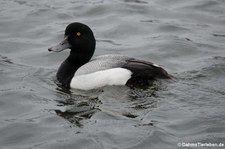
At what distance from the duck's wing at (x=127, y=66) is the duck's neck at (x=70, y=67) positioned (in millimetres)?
159

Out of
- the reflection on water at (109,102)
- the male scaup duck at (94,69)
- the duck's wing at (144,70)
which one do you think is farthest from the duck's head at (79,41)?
the duck's wing at (144,70)

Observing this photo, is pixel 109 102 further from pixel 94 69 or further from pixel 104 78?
pixel 94 69

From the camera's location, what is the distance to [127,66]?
10445 mm

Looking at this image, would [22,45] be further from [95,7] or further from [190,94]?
[190,94]

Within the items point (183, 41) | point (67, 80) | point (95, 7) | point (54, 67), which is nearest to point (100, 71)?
point (67, 80)

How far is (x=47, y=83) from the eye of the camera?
1092 centimetres

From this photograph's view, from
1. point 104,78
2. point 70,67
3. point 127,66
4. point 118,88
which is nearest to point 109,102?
point 118,88

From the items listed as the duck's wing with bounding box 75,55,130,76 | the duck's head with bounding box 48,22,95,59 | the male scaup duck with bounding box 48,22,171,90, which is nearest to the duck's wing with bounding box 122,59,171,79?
the male scaup duck with bounding box 48,22,171,90

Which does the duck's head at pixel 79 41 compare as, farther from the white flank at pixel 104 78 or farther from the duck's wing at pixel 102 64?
the white flank at pixel 104 78

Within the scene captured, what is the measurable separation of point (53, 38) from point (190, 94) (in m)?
4.60

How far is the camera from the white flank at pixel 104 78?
1043 centimetres

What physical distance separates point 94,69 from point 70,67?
1.86 feet

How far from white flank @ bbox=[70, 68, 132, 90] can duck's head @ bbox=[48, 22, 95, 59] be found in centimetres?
65

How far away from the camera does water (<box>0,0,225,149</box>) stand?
860cm
